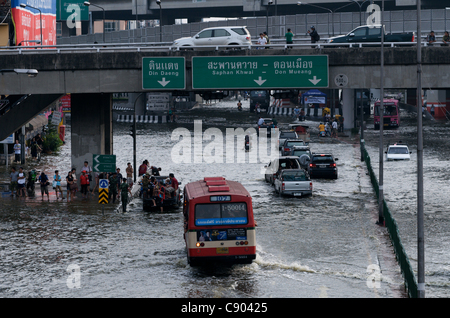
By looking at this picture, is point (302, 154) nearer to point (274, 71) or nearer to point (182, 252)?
point (274, 71)

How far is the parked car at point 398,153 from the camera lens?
49531 millimetres

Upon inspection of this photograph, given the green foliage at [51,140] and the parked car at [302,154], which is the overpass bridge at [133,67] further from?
the green foliage at [51,140]

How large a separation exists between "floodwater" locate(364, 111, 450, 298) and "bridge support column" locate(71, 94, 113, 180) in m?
16.0

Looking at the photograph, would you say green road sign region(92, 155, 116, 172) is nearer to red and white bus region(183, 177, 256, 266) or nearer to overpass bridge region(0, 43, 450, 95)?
Result: overpass bridge region(0, 43, 450, 95)

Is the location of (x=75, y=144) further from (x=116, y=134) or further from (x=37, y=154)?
(x=116, y=134)

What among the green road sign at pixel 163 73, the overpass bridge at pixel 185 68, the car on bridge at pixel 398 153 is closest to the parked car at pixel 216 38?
the overpass bridge at pixel 185 68

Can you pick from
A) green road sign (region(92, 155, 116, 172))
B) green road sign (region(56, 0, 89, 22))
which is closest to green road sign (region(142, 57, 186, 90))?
green road sign (region(92, 155, 116, 172))

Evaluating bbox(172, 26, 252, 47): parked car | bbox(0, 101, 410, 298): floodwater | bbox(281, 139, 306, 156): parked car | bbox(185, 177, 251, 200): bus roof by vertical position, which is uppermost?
bbox(172, 26, 252, 47): parked car

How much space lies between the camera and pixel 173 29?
82.8 metres

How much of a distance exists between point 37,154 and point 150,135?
60.9ft

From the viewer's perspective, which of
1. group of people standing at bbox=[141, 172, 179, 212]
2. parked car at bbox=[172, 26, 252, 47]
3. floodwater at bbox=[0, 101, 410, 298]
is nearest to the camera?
floodwater at bbox=[0, 101, 410, 298]

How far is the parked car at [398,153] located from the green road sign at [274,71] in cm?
1764

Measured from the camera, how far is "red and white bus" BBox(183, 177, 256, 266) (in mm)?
20531
